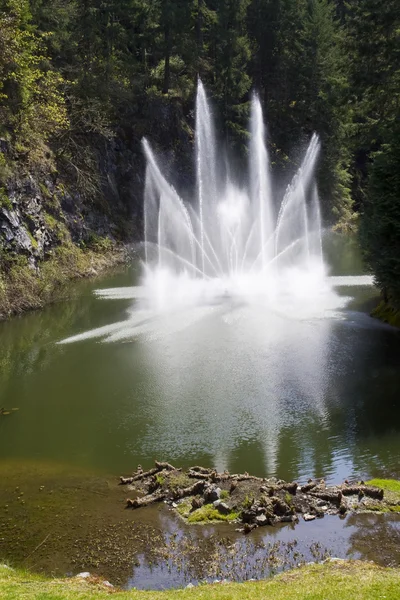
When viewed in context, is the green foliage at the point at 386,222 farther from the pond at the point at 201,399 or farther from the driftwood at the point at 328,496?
the driftwood at the point at 328,496

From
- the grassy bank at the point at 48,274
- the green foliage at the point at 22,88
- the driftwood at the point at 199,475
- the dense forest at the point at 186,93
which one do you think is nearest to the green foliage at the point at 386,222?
the dense forest at the point at 186,93

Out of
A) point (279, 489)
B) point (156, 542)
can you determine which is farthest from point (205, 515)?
point (279, 489)

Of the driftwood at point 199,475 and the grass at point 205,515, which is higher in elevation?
the driftwood at point 199,475

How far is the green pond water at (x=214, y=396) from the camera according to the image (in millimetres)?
12070

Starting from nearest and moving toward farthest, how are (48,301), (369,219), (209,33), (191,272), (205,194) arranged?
(369,219) < (48,301) < (191,272) < (205,194) < (209,33)

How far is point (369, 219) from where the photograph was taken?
22688mm

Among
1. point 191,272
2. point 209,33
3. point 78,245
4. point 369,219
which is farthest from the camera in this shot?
point 209,33

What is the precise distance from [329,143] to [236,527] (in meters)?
50.3

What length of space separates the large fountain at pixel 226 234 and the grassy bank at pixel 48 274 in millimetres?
3312

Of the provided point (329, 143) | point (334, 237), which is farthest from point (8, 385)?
point (329, 143)

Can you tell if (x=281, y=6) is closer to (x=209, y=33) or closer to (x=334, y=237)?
(x=209, y=33)

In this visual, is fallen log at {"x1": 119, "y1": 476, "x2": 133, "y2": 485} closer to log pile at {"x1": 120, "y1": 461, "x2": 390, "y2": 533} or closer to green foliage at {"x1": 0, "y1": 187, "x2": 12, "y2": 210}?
log pile at {"x1": 120, "y1": 461, "x2": 390, "y2": 533}

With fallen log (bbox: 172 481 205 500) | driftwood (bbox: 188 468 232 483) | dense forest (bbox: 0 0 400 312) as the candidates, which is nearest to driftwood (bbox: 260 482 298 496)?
driftwood (bbox: 188 468 232 483)

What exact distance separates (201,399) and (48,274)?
16919 millimetres
